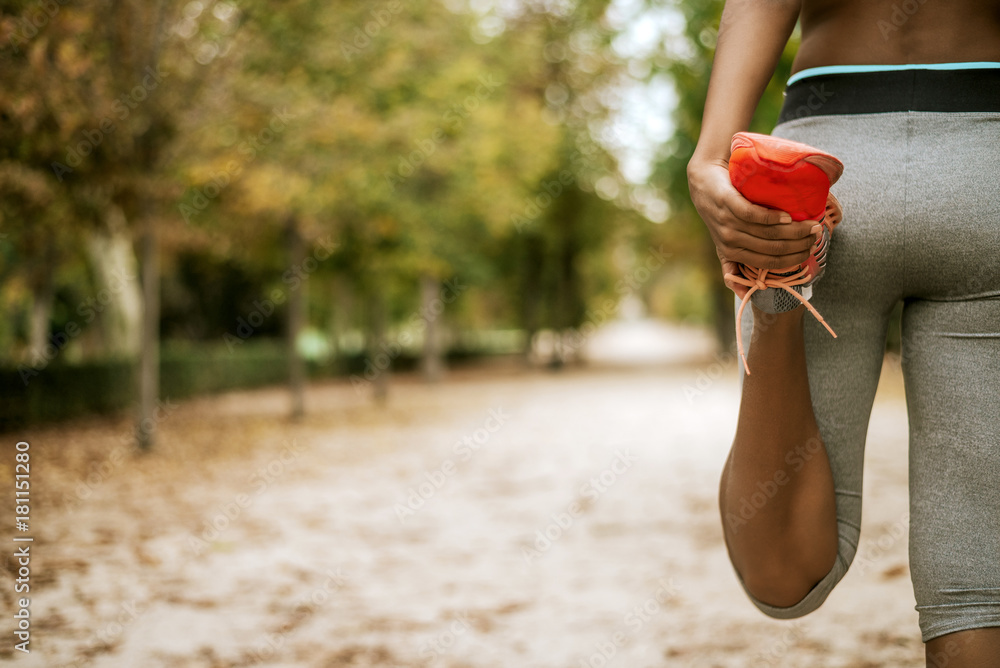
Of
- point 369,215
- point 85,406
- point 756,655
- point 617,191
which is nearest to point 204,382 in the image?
point 85,406

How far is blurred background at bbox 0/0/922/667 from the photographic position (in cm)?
351

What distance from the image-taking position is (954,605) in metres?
1.18

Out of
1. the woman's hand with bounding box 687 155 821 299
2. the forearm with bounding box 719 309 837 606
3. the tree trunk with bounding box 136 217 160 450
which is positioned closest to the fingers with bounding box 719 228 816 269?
the woman's hand with bounding box 687 155 821 299

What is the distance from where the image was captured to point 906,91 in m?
1.26

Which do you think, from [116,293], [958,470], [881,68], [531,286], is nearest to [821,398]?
[958,470]

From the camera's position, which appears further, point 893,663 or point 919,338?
point 893,663

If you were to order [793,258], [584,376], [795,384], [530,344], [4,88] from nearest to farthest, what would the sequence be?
[793,258] < [795,384] < [4,88] < [584,376] < [530,344]

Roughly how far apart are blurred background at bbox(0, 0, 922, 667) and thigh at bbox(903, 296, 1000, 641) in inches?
80.3

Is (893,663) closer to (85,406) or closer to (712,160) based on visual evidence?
(712,160)

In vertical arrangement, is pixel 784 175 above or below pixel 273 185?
below

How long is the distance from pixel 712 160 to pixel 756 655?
257 centimetres

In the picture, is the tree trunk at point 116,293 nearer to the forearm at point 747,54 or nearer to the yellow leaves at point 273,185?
the yellow leaves at point 273,185

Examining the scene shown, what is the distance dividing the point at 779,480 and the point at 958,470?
270 mm

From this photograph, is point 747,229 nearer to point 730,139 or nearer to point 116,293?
point 730,139
